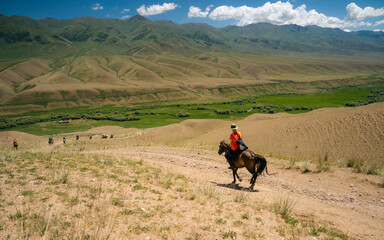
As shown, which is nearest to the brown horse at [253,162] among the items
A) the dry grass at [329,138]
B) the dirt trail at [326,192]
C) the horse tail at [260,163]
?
the horse tail at [260,163]

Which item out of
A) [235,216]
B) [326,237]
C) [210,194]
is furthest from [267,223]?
[210,194]

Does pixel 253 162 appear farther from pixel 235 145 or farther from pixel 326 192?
pixel 326 192

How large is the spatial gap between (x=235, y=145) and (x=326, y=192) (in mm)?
4803

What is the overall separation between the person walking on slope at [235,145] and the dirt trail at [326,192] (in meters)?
1.53

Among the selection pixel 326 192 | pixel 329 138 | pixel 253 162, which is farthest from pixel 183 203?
pixel 329 138

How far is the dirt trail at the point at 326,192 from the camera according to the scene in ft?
22.7

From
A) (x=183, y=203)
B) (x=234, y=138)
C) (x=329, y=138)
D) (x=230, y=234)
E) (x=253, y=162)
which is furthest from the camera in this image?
(x=329, y=138)

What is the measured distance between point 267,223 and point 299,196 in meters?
4.16

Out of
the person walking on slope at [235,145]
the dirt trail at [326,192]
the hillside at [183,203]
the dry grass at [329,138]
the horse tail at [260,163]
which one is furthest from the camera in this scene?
the dry grass at [329,138]

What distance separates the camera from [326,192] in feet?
32.1

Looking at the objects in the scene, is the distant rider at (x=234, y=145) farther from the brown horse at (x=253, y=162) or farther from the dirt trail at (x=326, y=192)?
the dirt trail at (x=326, y=192)

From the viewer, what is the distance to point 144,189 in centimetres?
862

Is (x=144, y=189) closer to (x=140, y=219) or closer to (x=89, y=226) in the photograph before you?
(x=140, y=219)

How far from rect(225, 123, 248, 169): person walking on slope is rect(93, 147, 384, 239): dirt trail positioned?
1.53 meters
